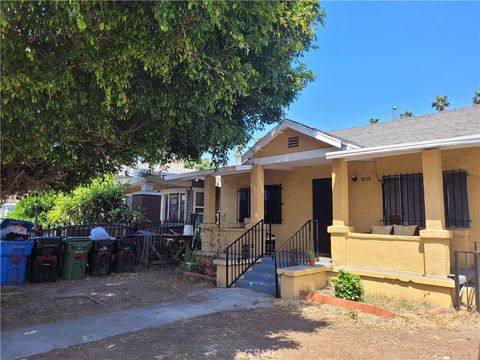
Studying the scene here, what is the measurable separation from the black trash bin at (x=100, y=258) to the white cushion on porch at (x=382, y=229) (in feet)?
24.5

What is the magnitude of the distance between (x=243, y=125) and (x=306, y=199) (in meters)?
4.01

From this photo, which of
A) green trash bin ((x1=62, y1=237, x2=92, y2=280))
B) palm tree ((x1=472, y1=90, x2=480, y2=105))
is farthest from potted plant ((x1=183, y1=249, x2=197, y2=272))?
palm tree ((x1=472, y1=90, x2=480, y2=105))

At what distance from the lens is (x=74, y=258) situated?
10281 millimetres

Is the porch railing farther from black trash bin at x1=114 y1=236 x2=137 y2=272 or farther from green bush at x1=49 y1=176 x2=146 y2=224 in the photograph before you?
green bush at x1=49 y1=176 x2=146 y2=224

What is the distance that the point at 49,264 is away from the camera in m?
9.87

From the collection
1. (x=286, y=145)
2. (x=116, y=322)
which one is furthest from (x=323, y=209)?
(x=116, y=322)

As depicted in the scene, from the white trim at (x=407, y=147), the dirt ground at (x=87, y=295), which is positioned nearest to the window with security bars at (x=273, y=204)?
the dirt ground at (x=87, y=295)

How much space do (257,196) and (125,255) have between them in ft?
14.9

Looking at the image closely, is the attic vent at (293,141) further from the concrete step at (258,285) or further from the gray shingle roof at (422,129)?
the concrete step at (258,285)

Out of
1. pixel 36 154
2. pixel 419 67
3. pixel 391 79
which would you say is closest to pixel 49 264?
pixel 36 154

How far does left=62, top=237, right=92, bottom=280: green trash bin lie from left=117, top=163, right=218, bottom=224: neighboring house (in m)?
5.05

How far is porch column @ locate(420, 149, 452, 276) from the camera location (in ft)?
23.5

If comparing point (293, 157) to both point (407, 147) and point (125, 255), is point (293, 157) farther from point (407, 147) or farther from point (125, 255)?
point (125, 255)

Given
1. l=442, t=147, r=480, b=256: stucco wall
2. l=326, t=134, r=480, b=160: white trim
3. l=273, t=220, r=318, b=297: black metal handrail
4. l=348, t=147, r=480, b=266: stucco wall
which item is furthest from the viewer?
l=273, t=220, r=318, b=297: black metal handrail
